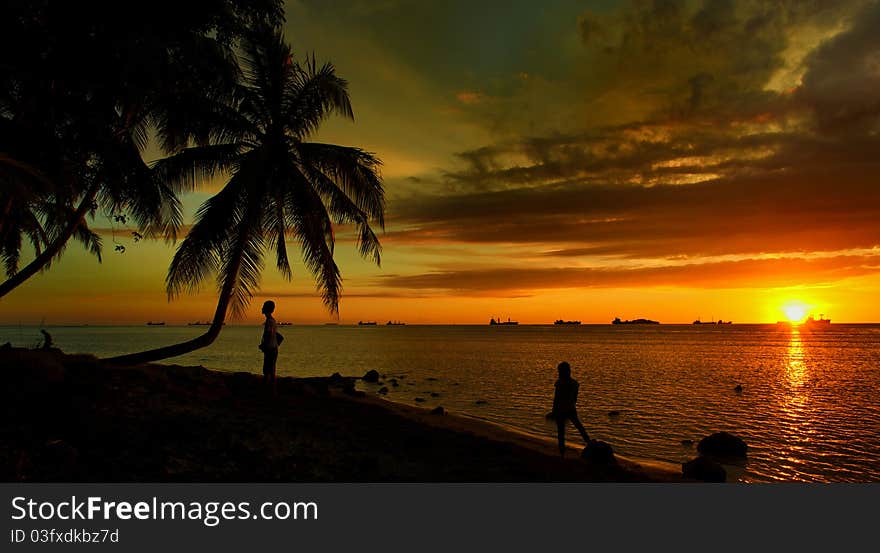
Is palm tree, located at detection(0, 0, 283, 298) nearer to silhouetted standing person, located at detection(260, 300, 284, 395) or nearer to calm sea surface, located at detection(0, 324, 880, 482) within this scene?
silhouetted standing person, located at detection(260, 300, 284, 395)

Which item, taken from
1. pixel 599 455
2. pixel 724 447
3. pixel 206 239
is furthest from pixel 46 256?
pixel 724 447

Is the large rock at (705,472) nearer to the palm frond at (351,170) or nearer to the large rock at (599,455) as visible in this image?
the large rock at (599,455)

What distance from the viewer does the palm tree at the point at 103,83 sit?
1094cm

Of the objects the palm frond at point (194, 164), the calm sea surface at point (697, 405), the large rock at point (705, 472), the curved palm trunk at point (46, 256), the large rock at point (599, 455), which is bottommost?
the calm sea surface at point (697, 405)

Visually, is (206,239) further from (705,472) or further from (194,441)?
(705,472)

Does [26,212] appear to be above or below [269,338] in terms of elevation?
above

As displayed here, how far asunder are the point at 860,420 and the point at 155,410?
3003cm

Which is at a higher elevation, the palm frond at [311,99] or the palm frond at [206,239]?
the palm frond at [311,99]

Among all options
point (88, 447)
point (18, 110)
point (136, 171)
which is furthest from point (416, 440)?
point (18, 110)

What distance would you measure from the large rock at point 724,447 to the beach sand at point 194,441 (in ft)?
15.0

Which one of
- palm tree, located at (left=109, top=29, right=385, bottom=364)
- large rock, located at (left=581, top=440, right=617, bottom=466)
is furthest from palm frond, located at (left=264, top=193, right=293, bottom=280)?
large rock, located at (left=581, top=440, right=617, bottom=466)

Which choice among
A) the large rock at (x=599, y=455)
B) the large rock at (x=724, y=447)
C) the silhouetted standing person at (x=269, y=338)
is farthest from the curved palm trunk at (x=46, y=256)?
the large rock at (x=724, y=447)

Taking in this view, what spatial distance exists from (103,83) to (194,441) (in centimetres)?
980

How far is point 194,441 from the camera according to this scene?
8.30 metres
